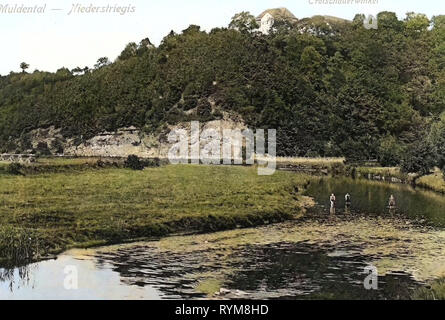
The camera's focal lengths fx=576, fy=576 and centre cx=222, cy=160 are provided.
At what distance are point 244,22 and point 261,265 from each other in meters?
75.1

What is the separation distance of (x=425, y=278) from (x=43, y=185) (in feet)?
72.6

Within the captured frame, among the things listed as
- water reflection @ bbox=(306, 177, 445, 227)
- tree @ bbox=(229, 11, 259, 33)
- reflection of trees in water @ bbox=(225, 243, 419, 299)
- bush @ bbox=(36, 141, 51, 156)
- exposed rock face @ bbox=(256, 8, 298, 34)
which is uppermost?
exposed rock face @ bbox=(256, 8, 298, 34)

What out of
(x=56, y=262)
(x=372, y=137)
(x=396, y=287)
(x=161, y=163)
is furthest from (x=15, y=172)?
(x=372, y=137)

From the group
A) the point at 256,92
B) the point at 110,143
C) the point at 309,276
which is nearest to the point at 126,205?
the point at 309,276

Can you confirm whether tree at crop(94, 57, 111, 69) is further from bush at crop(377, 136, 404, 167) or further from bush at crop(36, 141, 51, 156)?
bush at crop(377, 136, 404, 167)

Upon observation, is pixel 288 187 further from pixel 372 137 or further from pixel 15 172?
→ pixel 372 137

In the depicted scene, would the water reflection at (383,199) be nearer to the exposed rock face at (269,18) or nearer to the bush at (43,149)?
the bush at (43,149)

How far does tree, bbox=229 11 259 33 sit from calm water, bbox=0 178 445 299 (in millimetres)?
65831

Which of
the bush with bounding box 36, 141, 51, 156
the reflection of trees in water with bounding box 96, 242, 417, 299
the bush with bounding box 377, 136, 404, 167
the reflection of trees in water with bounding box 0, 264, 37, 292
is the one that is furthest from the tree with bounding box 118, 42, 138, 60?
the reflection of trees in water with bounding box 0, 264, 37, 292

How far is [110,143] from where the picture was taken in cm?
5597

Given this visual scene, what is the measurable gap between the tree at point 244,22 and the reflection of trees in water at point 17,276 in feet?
246

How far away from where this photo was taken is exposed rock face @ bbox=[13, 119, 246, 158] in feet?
179

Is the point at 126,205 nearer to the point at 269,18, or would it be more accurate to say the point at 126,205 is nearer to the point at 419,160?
the point at 419,160

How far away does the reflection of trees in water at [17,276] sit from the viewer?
17688mm
